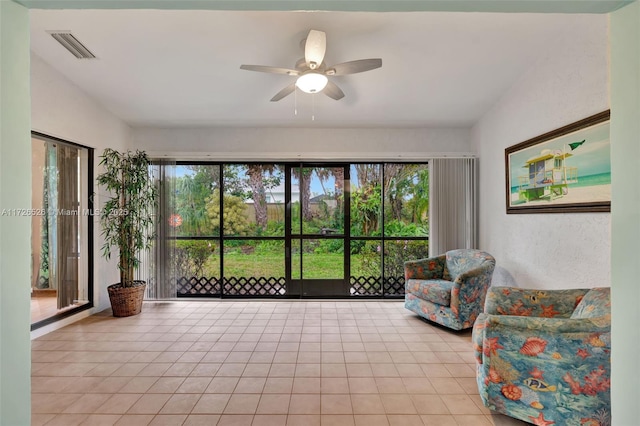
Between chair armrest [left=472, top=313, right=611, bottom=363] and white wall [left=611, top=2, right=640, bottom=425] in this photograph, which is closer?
white wall [left=611, top=2, right=640, bottom=425]

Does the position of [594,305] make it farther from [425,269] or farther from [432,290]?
[425,269]

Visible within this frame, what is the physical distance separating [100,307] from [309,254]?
277 centimetres

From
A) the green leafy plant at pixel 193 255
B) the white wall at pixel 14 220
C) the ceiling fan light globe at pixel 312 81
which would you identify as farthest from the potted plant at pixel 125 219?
the white wall at pixel 14 220

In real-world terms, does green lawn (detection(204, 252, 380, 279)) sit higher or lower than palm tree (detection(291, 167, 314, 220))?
lower

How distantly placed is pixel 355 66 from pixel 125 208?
3223 millimetres

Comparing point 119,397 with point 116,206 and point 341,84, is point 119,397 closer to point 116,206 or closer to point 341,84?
point 116,206

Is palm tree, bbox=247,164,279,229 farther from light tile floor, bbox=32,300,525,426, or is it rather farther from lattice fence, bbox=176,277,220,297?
light tile floor, bbox=32,300,525,426

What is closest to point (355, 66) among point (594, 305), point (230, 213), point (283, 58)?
point (283, 58)

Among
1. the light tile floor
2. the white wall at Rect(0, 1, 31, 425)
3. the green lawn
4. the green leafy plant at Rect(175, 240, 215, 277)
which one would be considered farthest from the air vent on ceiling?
the green lawn

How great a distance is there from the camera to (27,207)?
98 centimetres

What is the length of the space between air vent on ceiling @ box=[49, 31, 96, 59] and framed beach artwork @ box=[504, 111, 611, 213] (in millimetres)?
4091

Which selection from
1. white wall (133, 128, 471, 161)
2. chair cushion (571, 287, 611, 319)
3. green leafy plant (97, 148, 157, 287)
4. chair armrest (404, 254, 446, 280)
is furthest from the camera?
white wall (133, 128, 471, 161)

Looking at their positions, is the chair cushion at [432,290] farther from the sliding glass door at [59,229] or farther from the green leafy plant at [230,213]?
the sliding glass door at [59,229]

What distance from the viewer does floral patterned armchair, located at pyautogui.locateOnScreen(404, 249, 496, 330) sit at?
3.15 metres
